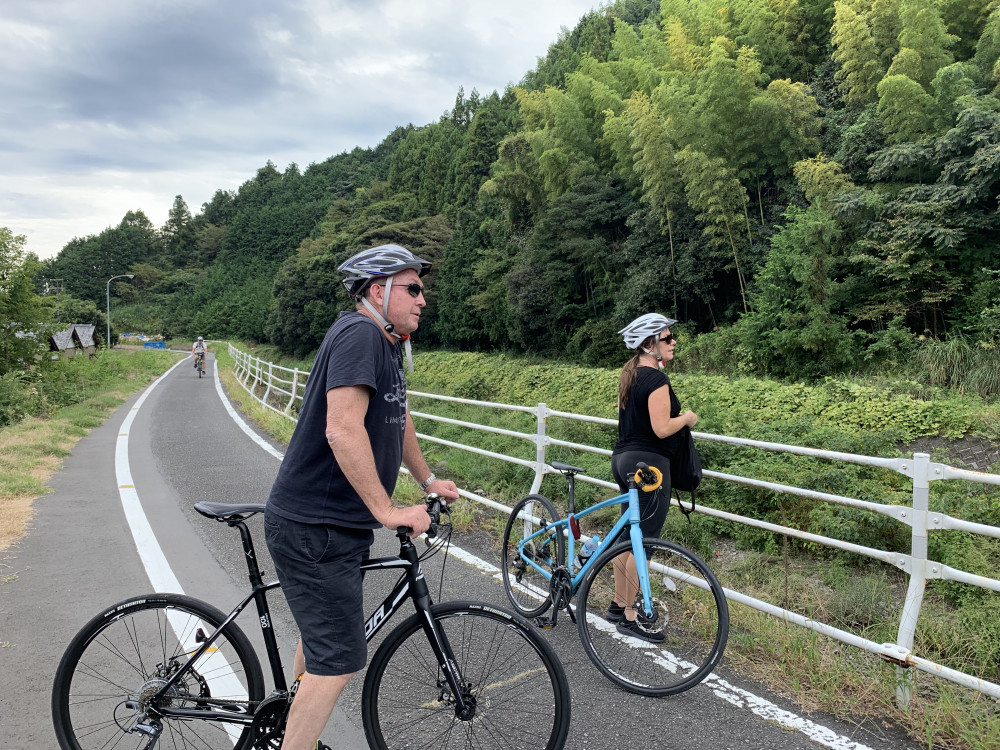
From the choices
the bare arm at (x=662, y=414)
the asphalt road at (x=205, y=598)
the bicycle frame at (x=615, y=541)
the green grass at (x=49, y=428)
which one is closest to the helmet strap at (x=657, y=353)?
the bare arm at (x=662, y=414)

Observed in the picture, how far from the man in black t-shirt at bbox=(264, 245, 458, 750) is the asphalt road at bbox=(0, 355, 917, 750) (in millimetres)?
919

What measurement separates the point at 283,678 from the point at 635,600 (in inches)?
78.3

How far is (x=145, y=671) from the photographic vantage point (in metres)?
2.52

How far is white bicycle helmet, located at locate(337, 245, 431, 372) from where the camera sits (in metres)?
2.21

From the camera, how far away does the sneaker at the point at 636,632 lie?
3.57 metres

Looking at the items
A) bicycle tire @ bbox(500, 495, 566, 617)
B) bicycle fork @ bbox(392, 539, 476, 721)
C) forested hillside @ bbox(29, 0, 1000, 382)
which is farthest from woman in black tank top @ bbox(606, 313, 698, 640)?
forested hillside @ bbox(29, 0, 1000, 382)

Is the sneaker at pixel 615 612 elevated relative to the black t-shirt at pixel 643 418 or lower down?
lower down

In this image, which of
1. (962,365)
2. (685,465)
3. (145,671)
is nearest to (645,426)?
(685,465)

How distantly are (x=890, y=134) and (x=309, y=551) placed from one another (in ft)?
78.9

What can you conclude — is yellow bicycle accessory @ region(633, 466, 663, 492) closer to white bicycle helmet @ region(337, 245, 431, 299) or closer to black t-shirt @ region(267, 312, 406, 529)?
black t-shirt @ region(267, 312, 406, 529)

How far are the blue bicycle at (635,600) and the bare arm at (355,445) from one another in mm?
1839

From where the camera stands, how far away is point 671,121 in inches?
949

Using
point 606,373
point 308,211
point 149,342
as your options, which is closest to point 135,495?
point 606,373

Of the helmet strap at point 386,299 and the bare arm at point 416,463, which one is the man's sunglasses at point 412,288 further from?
the bare arm at point 416,463
